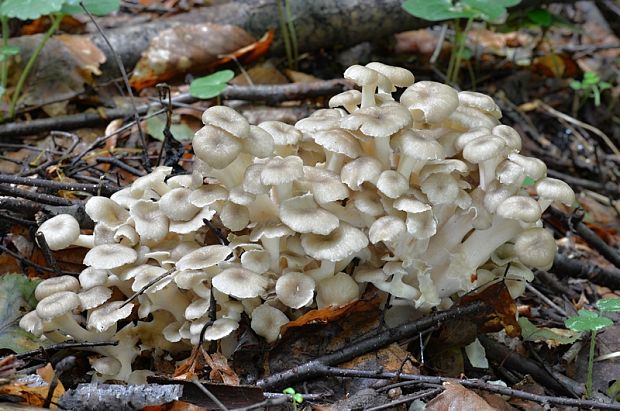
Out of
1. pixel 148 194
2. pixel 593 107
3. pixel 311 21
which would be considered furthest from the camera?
pixel 593 107

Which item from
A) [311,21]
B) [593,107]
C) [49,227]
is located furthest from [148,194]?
[593,107]

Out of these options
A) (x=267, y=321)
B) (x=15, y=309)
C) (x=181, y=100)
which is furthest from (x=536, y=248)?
(x=181, y=100)

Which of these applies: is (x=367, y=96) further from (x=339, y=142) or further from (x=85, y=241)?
(x=85, y=241)

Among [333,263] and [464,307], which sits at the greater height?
[333,263]

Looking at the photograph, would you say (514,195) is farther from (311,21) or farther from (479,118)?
(311,21)

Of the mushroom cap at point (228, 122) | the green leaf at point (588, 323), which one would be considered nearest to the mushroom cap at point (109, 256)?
the mushroom cap at point (228, 122)
